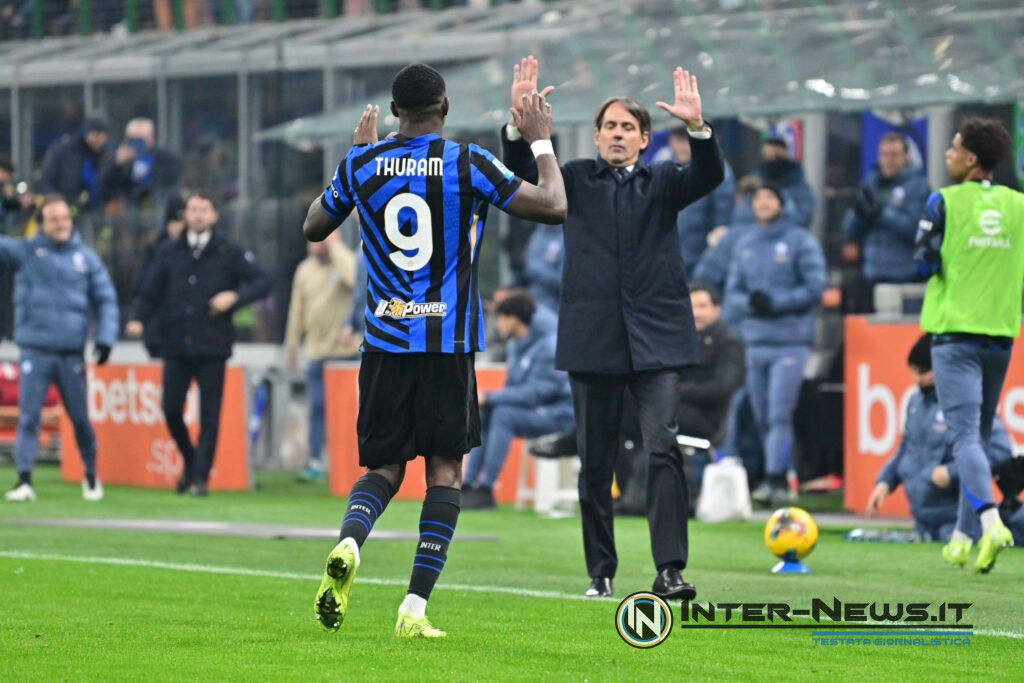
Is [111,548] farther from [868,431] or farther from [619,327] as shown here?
[868,431]

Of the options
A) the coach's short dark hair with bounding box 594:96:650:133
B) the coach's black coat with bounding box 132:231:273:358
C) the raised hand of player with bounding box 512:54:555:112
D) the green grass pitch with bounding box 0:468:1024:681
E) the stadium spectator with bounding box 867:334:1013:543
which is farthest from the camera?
the coach's black coat with bounding box 132:231:273:358

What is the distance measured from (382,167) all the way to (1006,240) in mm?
4081

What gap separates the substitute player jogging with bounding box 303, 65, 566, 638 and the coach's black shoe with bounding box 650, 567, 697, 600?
133cm

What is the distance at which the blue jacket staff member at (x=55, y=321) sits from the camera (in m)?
16.2

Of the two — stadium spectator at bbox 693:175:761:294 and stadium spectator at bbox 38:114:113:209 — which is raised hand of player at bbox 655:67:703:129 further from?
stadium spectator at bbox 38:114:113:209

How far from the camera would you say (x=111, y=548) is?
11.7 metres

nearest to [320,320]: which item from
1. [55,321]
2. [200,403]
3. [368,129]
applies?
[200,403]

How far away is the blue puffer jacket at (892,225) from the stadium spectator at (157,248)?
547 cm

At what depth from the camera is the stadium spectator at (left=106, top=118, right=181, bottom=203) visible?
21.8 m

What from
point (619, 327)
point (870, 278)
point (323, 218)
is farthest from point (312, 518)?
point (323, 218)

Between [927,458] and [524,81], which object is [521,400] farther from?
[524,81]

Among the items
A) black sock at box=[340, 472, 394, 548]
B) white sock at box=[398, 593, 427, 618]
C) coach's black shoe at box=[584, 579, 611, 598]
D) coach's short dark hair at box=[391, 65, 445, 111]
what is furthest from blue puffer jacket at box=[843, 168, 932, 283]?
white sock at box=[398, 593, 427, 618]

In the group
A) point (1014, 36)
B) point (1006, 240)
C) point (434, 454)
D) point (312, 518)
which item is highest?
point (1014, 36)

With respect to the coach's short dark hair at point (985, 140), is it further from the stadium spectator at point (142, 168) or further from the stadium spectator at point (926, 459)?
the stadium spectator at point (142, 168)
